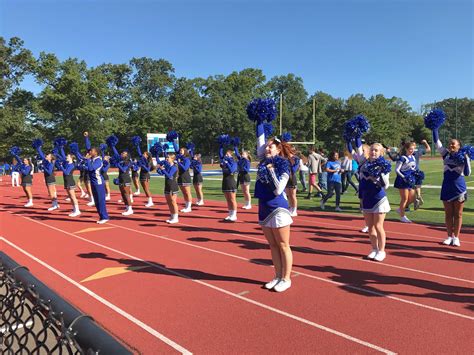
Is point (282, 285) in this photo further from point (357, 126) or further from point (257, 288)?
point (357, 126)

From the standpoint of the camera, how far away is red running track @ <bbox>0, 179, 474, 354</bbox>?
3.50 metres

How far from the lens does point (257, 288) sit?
475 centimetres

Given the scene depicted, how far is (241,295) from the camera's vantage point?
4547 millimetres

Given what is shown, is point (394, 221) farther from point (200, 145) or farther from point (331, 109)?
point (331, 109)

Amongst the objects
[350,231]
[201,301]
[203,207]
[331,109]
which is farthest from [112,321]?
[331,109]

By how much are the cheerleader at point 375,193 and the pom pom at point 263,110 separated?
77.8 inches

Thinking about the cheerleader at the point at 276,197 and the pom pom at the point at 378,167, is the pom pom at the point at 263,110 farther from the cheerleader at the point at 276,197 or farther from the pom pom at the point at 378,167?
the pom pom at the point at 378,167

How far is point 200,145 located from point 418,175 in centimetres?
4757

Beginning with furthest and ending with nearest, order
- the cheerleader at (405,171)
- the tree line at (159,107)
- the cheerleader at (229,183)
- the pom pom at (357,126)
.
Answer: the tree line at (159,107) < the cheerleader at (229,183) < the cheerleader at (405,171) < the pom pom at (357,126)

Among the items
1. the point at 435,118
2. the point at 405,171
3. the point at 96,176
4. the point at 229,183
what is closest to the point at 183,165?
the point at 229,183

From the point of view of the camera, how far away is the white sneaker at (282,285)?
459 cm

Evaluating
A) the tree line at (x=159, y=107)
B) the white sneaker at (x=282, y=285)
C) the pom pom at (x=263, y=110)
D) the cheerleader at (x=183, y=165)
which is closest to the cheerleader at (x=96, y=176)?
the cheerleader at (x=183, y=165)

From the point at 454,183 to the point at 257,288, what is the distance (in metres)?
3.99

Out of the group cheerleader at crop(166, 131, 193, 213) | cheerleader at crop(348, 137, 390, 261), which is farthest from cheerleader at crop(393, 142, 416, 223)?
cheerleader at crop(166, 131, 193, 213)
